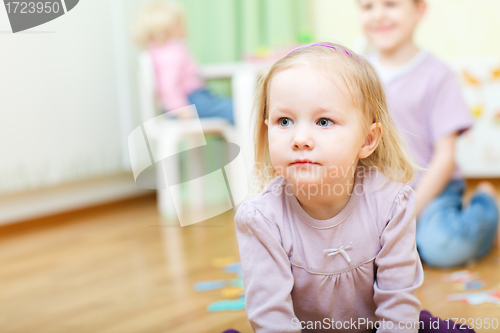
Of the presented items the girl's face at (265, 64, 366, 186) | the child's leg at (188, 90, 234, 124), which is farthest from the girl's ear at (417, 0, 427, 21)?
the child's leg at (188, 90, 234, 124)

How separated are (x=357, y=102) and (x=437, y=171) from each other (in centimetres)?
79

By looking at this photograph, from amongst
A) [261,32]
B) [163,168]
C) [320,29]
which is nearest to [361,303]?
[163,168]

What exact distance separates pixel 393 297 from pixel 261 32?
2.31 meters

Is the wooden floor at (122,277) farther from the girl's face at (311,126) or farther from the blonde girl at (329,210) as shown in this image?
the girl's face at (311,126)

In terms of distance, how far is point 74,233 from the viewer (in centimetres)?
199

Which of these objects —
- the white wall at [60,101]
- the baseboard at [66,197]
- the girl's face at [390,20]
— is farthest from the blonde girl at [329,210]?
the baseboard at [66,197]

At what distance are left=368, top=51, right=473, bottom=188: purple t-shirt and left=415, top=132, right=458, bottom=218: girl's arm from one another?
0.06 feet

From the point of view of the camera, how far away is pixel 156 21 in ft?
7.63

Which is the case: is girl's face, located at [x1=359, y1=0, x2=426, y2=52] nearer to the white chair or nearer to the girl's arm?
the girl's arm

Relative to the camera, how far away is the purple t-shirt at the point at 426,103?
1386mm

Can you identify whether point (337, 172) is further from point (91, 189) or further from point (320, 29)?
point (320, 29)

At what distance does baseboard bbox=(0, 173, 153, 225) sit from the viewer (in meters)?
2.08

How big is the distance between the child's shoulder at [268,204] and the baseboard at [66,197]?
1.62 metres

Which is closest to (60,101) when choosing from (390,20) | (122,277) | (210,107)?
(210,107)
